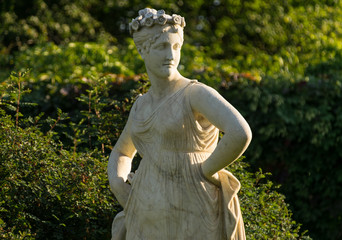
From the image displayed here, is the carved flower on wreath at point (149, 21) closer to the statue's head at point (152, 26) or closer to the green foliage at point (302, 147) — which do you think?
the statue's head at point (152, 26)

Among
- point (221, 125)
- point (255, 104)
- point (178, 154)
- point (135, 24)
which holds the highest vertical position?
point (135, 24)

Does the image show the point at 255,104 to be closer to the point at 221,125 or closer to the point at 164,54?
the point at 164,54

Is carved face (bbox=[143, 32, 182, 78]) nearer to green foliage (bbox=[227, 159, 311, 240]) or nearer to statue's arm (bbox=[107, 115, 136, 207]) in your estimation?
statue's arm (bbox=[107, 115, 136, 207])

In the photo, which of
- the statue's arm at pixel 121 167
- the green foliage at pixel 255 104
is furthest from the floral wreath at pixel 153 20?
the green foliage at pixel 255 104

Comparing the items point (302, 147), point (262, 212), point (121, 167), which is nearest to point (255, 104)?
point (302, 147)

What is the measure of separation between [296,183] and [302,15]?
577 centimetres

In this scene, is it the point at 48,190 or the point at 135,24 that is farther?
the point at 48,190

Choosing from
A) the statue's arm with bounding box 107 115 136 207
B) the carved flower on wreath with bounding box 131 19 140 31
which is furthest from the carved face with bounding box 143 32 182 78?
the statue's arm with bounding box 107 115 136 207

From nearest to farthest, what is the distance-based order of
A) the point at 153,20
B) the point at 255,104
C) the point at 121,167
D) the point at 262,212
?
1. the point at 153,20
2. the point at 121,167
3. the point at 262,212
4. the point at 255,104

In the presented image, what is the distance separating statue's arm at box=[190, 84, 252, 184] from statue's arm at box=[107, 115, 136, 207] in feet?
2.12

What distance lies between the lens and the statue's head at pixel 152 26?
4320mm

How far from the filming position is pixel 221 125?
4.14 meters

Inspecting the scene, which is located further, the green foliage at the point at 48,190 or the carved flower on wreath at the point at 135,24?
the green foliage at the point at 48,190

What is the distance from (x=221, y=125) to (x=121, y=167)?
978 mm
